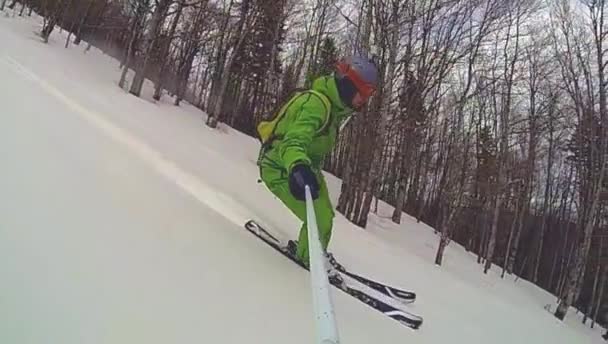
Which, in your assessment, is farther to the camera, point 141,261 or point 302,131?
point 302,131

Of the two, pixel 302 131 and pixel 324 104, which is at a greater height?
pixel 324 104

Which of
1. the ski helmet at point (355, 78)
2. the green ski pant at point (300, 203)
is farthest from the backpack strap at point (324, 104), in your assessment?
the green ski pant at point (300, 203)

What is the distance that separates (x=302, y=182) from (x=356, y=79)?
1.14 meters

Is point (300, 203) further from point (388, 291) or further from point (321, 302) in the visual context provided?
point (321, 302)

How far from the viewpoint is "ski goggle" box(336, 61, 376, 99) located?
3.50 m

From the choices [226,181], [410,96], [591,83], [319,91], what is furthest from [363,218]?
[319,91]

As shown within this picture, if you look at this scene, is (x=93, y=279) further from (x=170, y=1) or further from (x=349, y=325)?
(x=170, y=1)

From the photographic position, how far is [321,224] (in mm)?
3914

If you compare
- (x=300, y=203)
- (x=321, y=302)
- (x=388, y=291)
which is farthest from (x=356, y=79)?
(x=321, y=302)

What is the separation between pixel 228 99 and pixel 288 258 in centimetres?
2756

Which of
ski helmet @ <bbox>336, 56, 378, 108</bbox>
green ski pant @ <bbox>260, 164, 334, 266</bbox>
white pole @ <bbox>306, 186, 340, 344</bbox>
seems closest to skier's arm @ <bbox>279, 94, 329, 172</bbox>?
ski helmet @ <bbox>336, 56, 378, 108</bbox>

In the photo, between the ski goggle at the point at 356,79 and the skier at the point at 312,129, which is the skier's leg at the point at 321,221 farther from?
the ski goggle at the point at 356,79

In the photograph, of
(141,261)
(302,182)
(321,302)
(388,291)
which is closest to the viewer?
(321,302)

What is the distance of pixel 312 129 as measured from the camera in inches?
126
